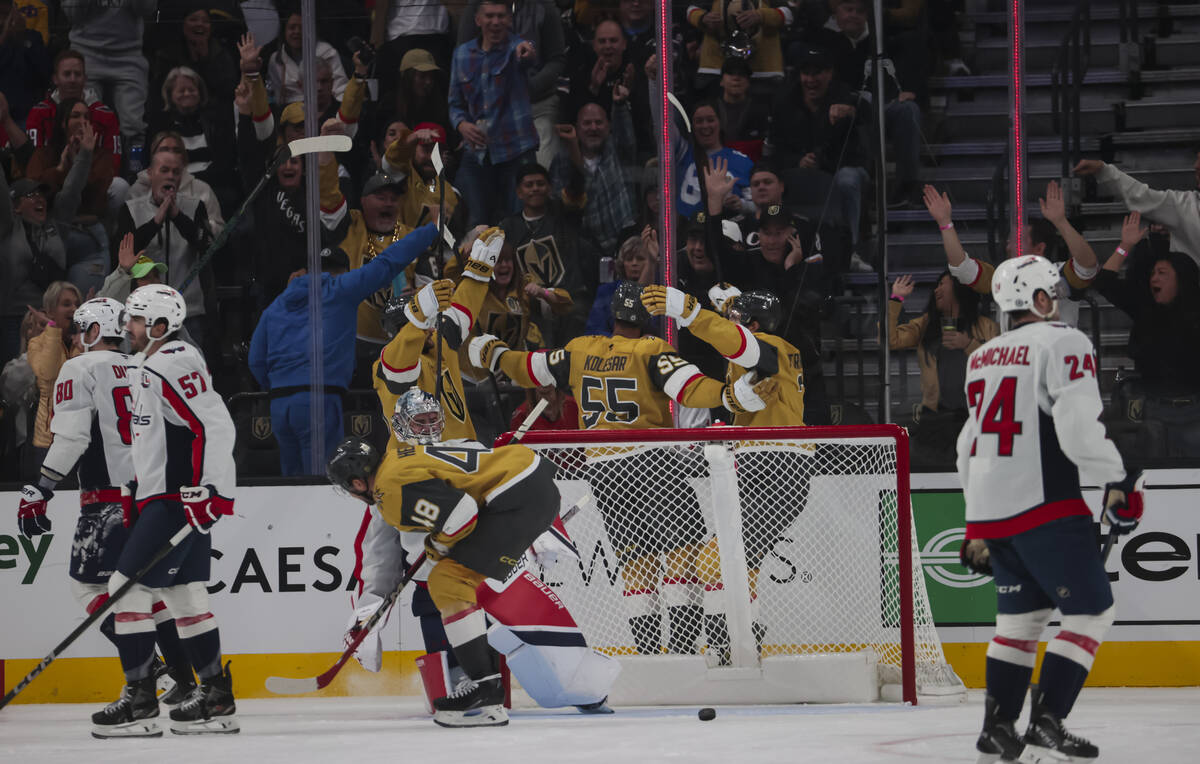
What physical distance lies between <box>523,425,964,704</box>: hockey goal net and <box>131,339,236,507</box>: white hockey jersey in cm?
108

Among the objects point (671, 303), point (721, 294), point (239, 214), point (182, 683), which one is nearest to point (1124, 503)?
point (671, 303)

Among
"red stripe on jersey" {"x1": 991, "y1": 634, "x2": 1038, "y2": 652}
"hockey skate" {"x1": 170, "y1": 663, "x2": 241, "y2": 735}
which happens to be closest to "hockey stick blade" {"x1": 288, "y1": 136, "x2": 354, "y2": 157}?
"hockey skate" {"x1": 170, "y1": 663, "x2": 241, "y2": 735}

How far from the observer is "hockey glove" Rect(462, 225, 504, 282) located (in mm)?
5914

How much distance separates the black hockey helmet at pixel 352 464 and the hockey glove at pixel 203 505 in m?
0.34

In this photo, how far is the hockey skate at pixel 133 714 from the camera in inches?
180

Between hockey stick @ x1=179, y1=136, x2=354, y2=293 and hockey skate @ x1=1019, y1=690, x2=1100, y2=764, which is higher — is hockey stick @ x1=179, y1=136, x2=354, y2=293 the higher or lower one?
the higher one

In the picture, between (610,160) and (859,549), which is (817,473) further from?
(610,160)

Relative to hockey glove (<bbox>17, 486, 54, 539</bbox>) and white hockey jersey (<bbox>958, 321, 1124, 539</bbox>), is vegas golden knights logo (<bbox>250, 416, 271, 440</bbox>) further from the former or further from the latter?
white hockey jersey (<bbox>958, 321, 1124, 539</bbox>)

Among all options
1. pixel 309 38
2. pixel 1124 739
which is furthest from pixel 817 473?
pixel 309 38

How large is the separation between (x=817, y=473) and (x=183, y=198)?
305 cm

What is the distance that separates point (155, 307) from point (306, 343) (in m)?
1.20

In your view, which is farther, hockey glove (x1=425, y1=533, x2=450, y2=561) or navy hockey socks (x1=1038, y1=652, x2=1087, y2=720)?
hockey glove (x1=425, y1=533, x2=450, y2=561)

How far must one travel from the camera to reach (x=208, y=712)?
4.63m

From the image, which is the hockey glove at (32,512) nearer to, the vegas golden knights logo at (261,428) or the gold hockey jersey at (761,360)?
the vegas golden knights logo at (261,428)
